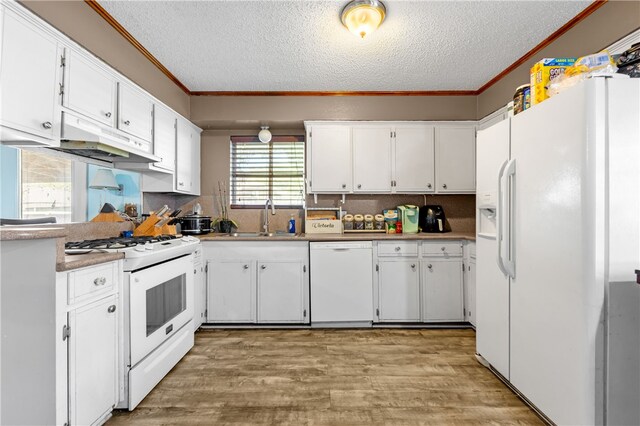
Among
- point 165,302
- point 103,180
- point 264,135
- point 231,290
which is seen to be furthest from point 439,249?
point 103,180

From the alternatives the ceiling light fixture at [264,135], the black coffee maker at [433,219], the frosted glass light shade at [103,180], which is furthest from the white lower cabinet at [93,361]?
the black coffee maker at [433,219]

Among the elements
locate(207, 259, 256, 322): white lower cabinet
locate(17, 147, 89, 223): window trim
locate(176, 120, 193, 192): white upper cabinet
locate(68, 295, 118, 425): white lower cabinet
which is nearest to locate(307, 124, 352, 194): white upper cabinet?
locate(207, 259, 256, 322): white lower cabinet

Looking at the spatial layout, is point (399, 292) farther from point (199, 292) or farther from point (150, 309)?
point (150, 309)

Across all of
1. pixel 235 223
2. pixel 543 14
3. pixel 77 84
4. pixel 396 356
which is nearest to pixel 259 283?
pixel 235 223

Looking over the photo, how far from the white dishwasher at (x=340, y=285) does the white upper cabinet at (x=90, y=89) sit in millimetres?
1985

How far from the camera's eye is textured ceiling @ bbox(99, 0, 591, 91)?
2.04 meters

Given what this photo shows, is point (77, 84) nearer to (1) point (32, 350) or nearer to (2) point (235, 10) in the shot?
(2) point (235, 10)

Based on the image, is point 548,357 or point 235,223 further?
point 235,223

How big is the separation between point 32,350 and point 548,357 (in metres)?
2.37

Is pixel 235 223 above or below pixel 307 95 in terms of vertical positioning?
below

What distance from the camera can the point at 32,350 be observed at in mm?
1255

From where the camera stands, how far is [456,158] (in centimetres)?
345

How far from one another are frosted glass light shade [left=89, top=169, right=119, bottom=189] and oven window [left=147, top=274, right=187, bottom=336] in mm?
953

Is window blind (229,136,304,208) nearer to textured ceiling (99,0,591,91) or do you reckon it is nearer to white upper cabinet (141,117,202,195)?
white upper cabinet (141,117,202,195)
